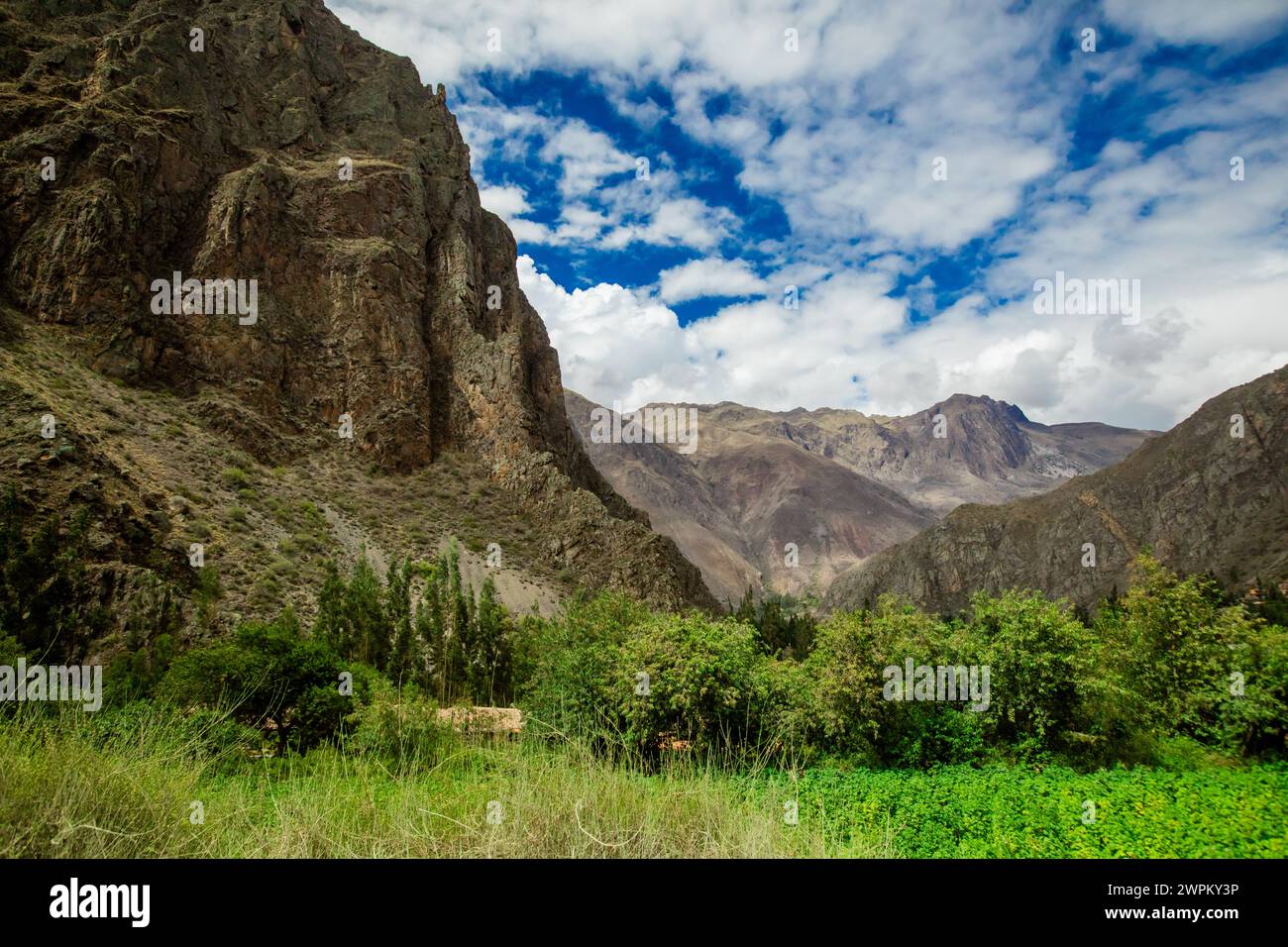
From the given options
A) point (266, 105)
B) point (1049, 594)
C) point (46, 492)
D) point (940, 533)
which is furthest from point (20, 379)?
point (940, 533)

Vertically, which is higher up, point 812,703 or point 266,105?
point 266,105

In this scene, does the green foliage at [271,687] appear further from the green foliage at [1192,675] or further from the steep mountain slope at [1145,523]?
the steep mountain slope at [1145,523]

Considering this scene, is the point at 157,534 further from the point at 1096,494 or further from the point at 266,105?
the point at 1096,494

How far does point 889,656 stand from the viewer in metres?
14.5

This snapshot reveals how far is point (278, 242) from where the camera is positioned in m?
59.5

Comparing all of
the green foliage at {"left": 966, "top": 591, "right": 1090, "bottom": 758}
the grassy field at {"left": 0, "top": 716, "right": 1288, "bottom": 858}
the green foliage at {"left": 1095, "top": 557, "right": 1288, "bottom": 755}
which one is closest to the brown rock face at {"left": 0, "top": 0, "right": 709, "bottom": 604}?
the green foliage at {"left": 1095, "top": 557, "right": 1288, "bottom": 755}

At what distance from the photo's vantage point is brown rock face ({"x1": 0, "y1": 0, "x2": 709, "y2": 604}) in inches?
1927

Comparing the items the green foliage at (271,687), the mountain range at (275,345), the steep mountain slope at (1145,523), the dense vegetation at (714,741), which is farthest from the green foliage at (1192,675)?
the steep mountain slope at (1145,523)

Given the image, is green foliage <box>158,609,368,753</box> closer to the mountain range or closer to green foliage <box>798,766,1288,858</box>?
green foliage <box>798,766,1288,858</box>

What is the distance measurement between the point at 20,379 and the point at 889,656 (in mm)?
41174

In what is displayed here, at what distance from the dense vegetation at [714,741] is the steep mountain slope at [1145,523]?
2549 inches

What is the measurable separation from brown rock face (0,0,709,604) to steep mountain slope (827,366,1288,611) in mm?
53225

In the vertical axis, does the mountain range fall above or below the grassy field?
above

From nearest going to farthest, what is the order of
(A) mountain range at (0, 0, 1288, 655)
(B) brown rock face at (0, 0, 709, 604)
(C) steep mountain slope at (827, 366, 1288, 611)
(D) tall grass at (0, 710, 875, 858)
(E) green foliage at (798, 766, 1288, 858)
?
(D) tall grass at (0, 710, 875, 858) → (E) green foliage at (798, 766, 1288, 858) → (A) mountain range at (0, 0, 1288, 655) → (B) brown rock face at (0, 0, 709, 604) → (C) steep mountain slope at (827, 366, 1288, 611)
